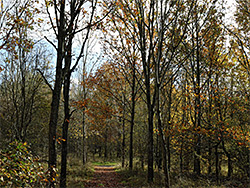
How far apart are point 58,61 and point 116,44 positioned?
323 inches

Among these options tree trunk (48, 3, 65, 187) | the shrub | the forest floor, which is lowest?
the forest floor

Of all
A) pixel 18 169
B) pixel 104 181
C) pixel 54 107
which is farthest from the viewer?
pixel 104 181

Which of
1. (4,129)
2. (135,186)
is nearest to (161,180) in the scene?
(135,186)

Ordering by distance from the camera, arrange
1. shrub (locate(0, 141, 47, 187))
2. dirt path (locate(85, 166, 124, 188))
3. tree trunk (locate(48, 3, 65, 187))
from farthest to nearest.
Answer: dirt path (locate(85, 166, 124, 188)) < tree trunk (locate(48, 3, 65, 187)) < shrub (locate(0, 141, 47, 187))

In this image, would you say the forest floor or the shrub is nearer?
the shrub

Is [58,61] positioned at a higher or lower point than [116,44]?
lower

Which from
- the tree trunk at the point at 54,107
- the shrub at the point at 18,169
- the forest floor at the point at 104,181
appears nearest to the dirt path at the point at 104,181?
the forest floor at the point at 104,181

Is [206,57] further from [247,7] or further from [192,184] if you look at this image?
[192,184]

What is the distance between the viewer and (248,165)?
30.8 ft

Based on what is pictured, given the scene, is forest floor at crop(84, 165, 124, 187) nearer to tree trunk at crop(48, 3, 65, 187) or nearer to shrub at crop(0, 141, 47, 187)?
tree trunk at crop(48, 3, 65, 187)

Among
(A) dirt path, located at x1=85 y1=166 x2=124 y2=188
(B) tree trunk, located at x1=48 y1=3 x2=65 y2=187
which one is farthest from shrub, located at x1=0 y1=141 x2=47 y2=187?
(A) dirt path, located at x1=85 y1=166 x2=124 y2=188

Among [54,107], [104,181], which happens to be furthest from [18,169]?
[104,181]

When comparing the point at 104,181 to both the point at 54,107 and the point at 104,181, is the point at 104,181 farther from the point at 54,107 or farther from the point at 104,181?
the point at 54,107

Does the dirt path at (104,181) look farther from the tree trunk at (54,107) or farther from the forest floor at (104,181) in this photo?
the tree trunk at (54,107)
